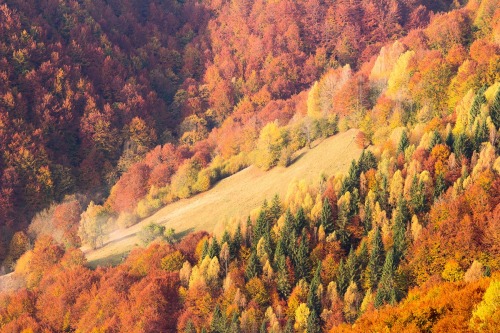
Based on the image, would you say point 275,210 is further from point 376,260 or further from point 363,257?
point 376,260

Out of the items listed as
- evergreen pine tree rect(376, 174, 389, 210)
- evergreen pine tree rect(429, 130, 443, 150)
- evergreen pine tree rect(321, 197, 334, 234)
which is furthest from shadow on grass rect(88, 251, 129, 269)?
evergreen pine tree rect(429, 130, 443, 150)

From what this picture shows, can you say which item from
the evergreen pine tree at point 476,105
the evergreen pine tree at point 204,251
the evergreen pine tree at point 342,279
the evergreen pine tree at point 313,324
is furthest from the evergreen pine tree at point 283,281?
the evergreen pine tree at point 476,105

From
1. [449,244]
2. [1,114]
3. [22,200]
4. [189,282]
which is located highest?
[1,114]

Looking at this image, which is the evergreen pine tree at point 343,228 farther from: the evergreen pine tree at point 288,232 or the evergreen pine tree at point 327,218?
the evergreen pine tree at point 288,232

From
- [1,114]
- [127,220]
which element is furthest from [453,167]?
[1,114]

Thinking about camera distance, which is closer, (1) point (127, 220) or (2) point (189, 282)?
(2) point (189, 282)

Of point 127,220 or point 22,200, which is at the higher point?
point 22,200

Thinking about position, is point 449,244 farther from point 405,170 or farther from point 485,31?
point 485,31
